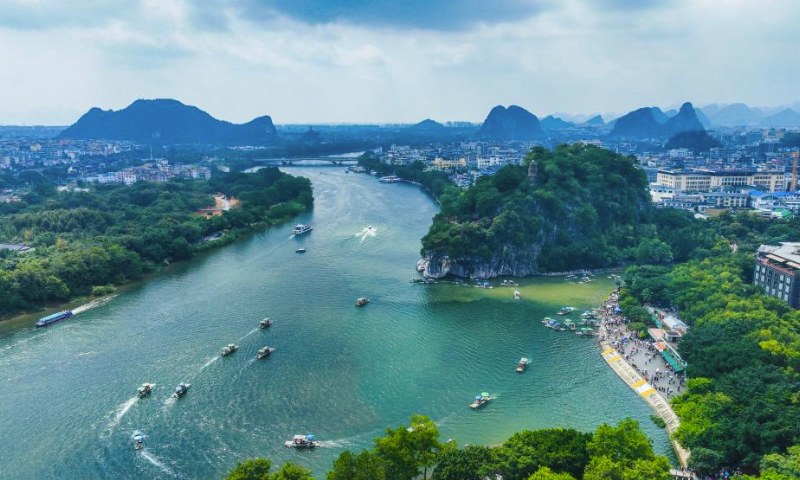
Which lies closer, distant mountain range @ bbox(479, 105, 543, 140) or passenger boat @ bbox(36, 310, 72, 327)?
passenger boat @ bbox(36, 310, 72, 327)

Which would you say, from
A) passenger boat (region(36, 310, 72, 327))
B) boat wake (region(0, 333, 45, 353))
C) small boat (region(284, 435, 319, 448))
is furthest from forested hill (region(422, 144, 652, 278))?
boat wake (region(0, 333, 45, 353))

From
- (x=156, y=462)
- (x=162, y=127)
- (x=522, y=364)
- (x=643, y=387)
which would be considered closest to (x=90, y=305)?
(x=156, y=462)

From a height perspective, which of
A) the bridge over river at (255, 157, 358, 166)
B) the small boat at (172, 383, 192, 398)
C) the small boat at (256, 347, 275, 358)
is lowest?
the small boat at (172, 383, 192, 398)

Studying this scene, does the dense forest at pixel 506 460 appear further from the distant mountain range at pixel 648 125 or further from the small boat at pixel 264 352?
the distant mountain range at pixel 648 125

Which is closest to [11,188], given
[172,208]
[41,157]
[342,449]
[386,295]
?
[172,208]

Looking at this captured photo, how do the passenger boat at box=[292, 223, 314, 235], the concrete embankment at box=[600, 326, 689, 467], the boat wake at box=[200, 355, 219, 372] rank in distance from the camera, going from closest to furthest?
the concrete embankment at box=[600, 326, 689, 467] → the boat wake at box=[200, 355, 219, 372] → the passenger boat at box=[292, 223, 314, 235]

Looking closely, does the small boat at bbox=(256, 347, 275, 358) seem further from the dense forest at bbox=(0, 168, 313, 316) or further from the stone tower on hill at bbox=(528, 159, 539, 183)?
the stone tower on hill at bbox=(528, 159, 539, 183)

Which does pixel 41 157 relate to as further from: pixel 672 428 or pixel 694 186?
pixel 672 428
